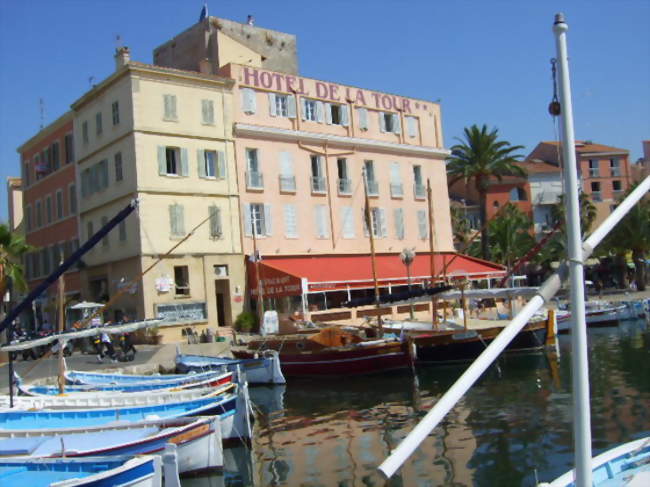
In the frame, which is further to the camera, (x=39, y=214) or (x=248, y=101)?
(x=39, y=214)

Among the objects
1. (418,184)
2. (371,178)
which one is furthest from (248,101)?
(418,184)

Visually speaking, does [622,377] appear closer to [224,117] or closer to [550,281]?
[550,281]

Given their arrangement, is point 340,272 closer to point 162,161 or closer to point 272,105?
point 272,105

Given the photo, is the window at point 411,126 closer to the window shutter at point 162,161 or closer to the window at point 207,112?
the window at point 207,112

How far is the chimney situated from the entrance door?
12662 millimetres

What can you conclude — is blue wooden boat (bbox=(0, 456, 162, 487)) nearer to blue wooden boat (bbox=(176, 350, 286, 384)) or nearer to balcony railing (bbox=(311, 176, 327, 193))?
blue wooden boat (bbox=(176, 350, 286, 384))

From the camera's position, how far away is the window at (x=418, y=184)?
1839 inches

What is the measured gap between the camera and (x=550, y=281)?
594 cm

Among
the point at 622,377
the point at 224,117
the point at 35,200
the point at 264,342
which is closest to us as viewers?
the point at 622,377

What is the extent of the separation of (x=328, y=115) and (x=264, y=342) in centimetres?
1839

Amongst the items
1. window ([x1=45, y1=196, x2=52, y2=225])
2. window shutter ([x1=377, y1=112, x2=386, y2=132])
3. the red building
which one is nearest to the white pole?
the red building

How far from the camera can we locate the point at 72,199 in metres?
41.6

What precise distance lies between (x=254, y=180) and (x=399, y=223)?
10.7 metres

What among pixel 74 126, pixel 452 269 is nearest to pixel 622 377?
pixel 452 269
